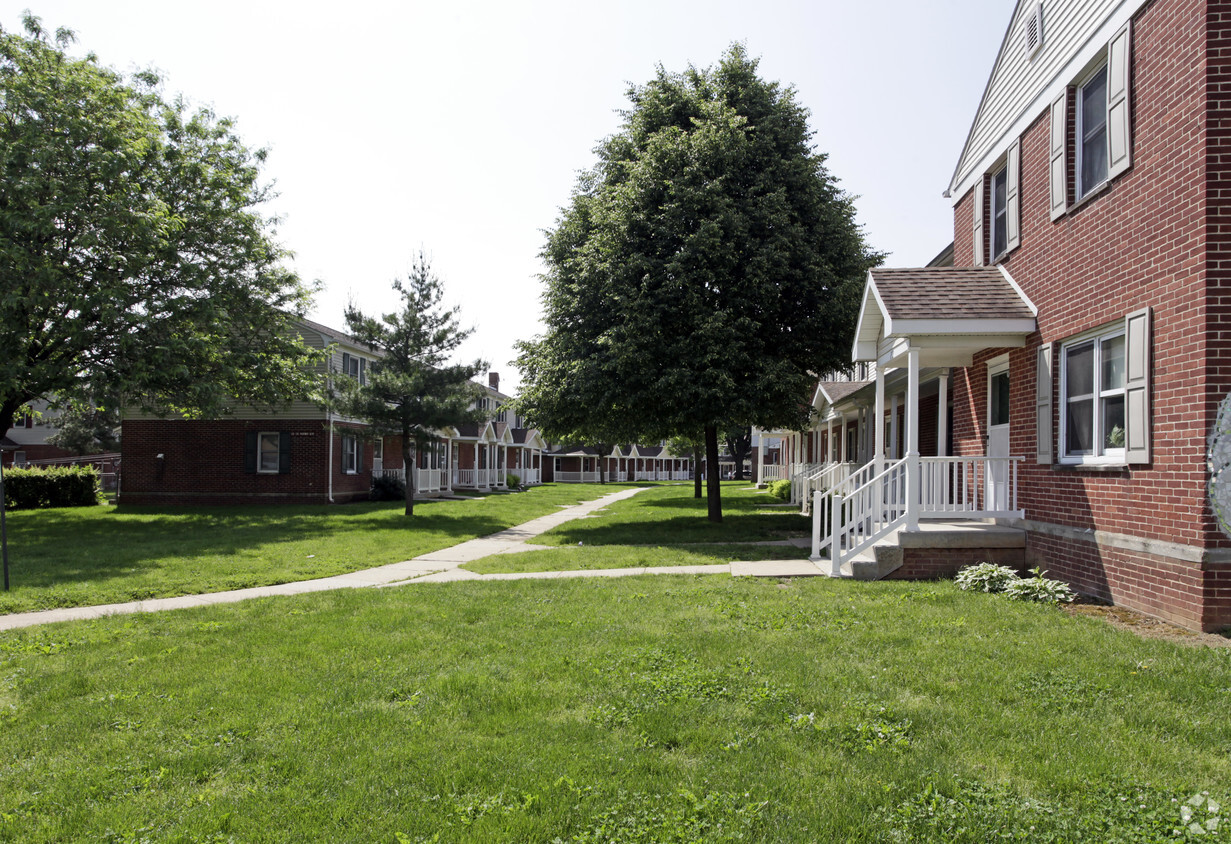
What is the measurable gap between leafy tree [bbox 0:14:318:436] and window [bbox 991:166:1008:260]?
17066mm

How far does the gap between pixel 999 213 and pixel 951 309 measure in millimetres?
2896

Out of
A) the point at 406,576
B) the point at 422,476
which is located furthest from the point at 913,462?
the point at 422,476

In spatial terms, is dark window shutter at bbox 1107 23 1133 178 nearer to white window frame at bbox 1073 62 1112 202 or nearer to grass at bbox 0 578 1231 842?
white window frame at bbox 1073 62 1112 202

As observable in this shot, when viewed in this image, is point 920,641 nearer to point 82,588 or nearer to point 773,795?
point 773,795

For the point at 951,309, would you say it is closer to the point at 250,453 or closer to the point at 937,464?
the point at 937,464

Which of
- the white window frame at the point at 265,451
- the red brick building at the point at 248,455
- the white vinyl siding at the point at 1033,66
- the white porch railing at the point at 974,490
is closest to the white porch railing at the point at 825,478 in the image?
the white porch railing at the point at 974,490

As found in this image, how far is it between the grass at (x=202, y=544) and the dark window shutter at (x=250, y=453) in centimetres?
219

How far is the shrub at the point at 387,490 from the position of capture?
3003 cm

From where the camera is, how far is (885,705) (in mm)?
4762

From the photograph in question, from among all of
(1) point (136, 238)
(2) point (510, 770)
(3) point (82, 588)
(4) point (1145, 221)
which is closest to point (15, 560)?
(3) point (82, 588)

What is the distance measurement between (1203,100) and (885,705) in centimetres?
609

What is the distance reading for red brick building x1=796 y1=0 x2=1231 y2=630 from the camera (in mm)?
6789

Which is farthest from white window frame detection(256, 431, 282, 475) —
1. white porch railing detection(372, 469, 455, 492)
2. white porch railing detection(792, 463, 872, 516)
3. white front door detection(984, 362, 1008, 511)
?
white front door detection(984, 362, 1008, 511)

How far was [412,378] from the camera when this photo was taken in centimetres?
2203
